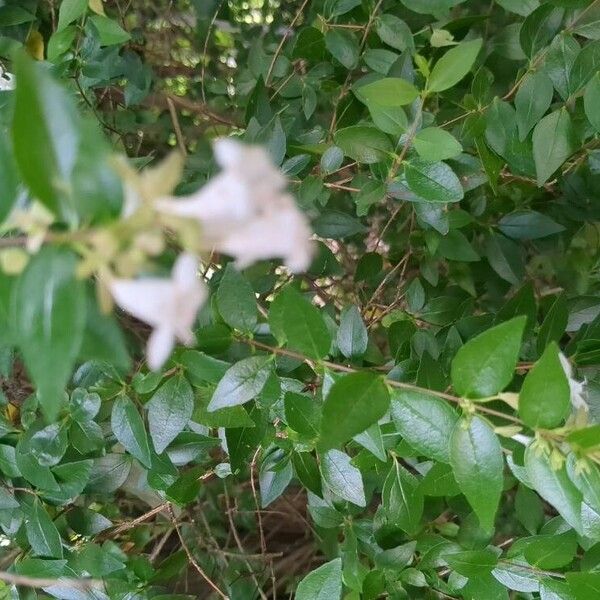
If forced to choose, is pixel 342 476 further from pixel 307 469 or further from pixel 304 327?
pixel 304 327

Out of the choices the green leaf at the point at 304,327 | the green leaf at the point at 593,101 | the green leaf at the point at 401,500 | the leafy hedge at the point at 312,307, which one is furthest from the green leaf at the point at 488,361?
the green leaf at the point at 593,101

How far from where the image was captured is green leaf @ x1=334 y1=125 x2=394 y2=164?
688 millimetres

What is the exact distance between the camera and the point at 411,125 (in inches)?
26.7

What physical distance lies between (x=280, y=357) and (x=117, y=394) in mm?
174

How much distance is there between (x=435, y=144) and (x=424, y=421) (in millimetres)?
263

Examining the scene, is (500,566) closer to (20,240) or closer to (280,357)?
(280,357)

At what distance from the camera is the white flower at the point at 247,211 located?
0.27 metres

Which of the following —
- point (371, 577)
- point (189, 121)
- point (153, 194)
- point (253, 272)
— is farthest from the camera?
point (189, 121)

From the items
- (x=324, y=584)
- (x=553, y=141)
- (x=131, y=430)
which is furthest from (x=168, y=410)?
(x=553, y=141)

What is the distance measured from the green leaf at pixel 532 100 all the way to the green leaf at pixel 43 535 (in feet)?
2.10

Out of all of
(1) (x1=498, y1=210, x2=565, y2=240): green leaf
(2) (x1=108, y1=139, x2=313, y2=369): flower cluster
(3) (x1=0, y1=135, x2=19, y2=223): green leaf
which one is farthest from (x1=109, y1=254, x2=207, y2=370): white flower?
(1) (x1=498, y1=210, x2=565, y2=240): green leaf

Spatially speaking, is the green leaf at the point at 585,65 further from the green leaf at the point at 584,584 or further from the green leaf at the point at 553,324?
the green leaf at the point at 584,584

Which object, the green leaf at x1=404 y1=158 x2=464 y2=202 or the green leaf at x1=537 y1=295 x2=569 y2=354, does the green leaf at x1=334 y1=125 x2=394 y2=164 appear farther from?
the green leaf at x1=537 y1=295 x2=569 y2=354

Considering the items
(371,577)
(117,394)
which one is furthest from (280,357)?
(371,577)
